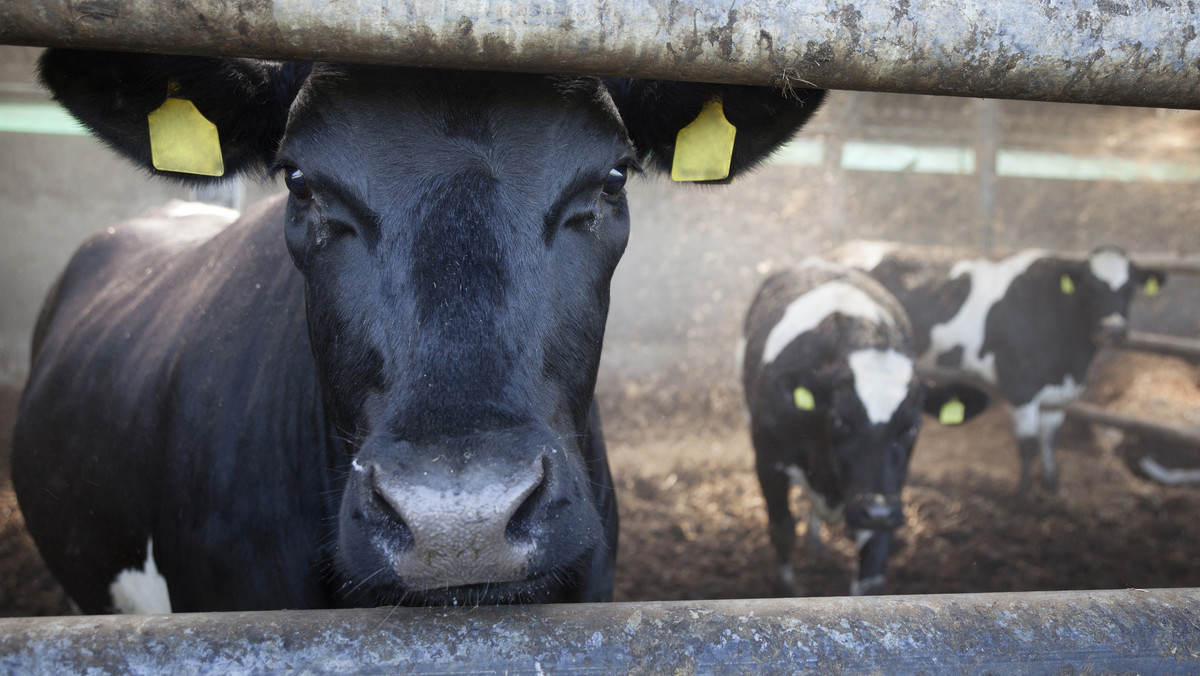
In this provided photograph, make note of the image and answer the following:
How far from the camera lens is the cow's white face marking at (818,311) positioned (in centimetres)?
389

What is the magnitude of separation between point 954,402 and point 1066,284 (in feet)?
10.6

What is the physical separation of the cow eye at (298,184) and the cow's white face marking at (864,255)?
20.6ft

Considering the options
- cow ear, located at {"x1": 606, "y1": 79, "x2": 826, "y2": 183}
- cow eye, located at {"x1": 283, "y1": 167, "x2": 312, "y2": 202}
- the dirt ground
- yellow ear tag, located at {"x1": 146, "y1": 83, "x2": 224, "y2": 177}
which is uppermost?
cow ear, located at {"x1": 606, "y1": 79, "x2": 826, "y2": 183}

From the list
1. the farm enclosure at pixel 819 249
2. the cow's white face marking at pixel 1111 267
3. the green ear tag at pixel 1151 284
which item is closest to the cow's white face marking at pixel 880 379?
the farm enclosure at pixel 819 249

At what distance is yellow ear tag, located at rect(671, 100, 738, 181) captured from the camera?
1.66 meters

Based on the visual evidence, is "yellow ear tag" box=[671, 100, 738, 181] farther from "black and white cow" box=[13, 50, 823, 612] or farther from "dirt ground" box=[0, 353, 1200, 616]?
"dirt ground" box=[0, 353, 1200, 616]

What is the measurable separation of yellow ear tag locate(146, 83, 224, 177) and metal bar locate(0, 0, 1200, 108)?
66cm

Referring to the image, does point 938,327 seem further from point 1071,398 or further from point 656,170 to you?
point 656,170

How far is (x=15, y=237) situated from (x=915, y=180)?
11405 mm

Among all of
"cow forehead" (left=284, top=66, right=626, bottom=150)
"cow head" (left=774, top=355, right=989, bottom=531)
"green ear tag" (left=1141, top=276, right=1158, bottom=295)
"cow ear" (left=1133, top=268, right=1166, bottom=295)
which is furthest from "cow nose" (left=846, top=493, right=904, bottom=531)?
"green ear tag" (left=1141, top=276, right=1158, bottom=295)

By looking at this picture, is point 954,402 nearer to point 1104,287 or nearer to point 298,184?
point 1104,287

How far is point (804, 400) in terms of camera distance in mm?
3480

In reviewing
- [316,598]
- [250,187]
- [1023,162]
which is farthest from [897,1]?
[1023,162]

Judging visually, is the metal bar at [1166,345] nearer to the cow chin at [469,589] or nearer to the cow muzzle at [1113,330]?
the cow muzzle at [1113,330]
